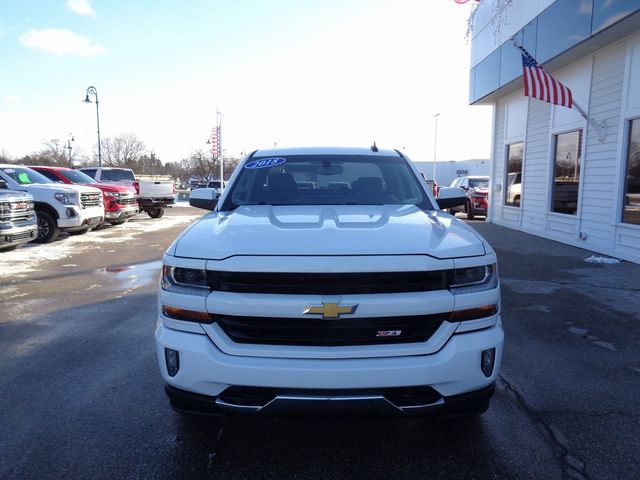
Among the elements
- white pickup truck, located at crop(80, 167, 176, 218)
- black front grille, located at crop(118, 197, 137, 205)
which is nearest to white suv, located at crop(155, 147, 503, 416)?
black front grille, located at crop(118, 197, 137, 205)

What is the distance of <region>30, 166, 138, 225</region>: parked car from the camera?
42.2 ft

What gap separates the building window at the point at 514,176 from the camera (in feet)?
46.4

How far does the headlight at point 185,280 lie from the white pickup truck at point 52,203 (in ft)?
31.7

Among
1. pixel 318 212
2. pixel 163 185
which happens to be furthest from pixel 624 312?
pixel 163 185

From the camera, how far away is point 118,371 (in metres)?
3.69

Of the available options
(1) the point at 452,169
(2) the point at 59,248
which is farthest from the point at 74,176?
(1) the point at 452,169

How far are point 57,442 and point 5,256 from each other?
7978 millimetres

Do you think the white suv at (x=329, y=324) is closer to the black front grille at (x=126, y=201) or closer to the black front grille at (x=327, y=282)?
the black front grille at (x=327, y=282)

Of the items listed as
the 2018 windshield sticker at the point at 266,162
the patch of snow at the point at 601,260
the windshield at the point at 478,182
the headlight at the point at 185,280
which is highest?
the 2018 windshield sticker at the point at 266,162

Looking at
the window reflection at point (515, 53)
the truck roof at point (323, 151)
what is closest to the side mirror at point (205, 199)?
the truck roof at point (323, 151)

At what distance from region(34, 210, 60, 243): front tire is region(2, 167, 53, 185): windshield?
96 cm

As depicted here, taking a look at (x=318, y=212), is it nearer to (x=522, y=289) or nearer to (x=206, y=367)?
(x=206, y=367)

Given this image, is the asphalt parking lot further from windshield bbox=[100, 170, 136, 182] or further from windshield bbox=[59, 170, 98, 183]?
windshield bbox=[100, 170, 136, 182]

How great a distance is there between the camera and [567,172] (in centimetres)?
1104
